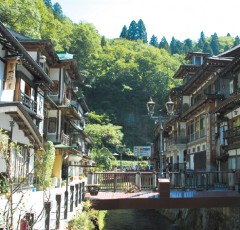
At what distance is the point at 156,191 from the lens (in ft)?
63.7

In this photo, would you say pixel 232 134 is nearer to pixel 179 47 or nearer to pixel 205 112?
pixel 205 112

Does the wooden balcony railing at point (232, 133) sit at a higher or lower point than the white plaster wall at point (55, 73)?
lower

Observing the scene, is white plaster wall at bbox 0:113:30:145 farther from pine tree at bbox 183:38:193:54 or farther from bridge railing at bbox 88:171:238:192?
pine tree at bbox 183:38:193:54

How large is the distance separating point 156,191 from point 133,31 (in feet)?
420

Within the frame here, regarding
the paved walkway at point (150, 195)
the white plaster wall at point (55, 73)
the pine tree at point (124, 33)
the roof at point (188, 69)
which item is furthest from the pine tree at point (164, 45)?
the paved walkway at point (150, 195)

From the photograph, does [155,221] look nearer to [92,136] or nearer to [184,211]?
[184,211]

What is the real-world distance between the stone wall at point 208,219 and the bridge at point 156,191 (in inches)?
48.3

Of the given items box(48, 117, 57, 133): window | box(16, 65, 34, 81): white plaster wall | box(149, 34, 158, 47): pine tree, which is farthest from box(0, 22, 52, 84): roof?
box(149, 34, 158, 47): pine tree

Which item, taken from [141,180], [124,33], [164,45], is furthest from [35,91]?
[124,33]

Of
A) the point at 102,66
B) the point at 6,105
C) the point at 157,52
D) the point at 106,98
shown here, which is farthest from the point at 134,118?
the point at 6,105

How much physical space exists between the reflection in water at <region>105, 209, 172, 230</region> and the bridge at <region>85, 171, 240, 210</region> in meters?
8.26

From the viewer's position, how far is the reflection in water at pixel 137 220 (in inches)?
1115

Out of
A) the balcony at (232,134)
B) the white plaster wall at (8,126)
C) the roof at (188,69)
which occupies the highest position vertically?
the roof at (188,69)

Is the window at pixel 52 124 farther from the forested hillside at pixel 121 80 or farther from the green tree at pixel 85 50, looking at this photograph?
the green tree at pixel 85 50
